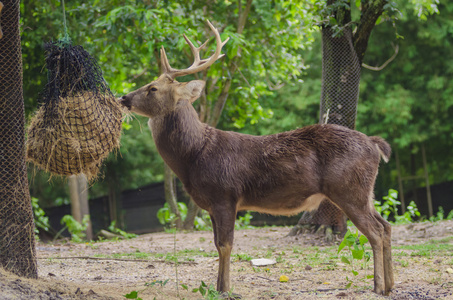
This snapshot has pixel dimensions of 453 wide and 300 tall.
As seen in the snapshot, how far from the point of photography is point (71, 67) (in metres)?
4.96

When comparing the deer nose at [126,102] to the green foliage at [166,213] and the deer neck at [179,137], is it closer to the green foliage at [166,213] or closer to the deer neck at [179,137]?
the deer neck at [179,137]

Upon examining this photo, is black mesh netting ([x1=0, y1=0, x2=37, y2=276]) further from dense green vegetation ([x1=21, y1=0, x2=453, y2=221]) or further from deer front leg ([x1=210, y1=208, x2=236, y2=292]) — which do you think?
dense green vegetation ([x1=21, y1=0, x2=453, y2=221])

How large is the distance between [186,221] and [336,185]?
24.1 ft

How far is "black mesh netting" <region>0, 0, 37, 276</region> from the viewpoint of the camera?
4.51m

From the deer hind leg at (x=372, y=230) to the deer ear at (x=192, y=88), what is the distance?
1.77m

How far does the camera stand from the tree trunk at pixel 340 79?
848cm

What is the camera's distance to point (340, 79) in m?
8.68

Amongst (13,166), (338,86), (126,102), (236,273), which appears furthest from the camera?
(338,86)

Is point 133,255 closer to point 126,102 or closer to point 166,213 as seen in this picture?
point 126,102

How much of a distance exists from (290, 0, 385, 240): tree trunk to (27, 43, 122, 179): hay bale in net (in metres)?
4.44

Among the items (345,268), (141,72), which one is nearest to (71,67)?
(345,268)

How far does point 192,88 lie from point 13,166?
1883 mm

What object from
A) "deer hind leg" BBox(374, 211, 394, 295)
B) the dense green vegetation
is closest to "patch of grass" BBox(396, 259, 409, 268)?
"deer hind leg" BBox(374, 211, 394, 295)

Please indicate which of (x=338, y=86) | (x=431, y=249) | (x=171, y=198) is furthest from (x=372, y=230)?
(x=171, y=198)
